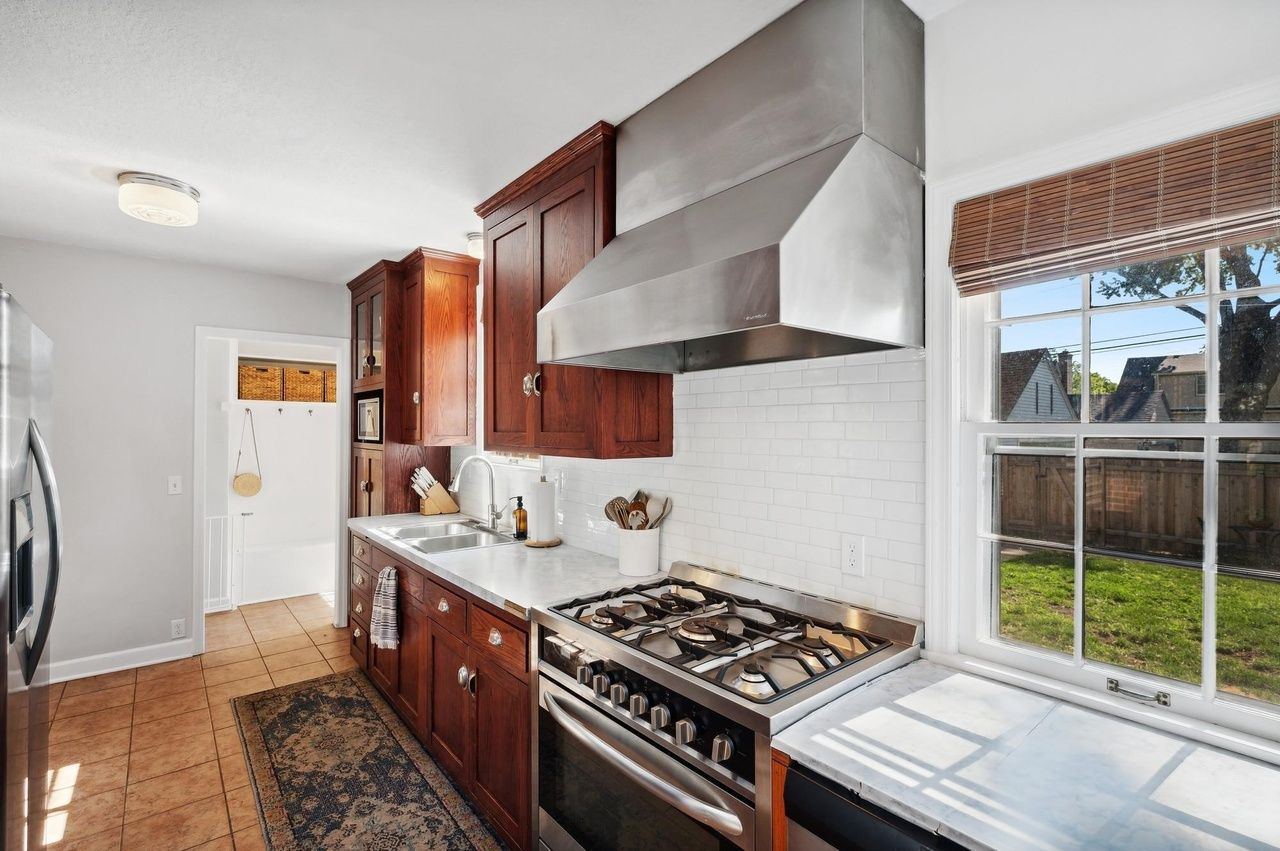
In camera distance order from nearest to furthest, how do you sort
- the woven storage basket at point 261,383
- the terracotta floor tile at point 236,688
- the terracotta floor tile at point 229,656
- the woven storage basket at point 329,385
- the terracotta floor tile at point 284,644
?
the terracotta floor tile at point 236,688
the terracotta floor tile at point 229,656
the terracotta floor tile at point 284,644
the woven storage basket at point 261,383
the woven storage basket at point 329,385

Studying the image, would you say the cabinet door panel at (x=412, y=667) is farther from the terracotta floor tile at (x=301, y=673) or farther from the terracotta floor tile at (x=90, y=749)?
the terracotta floor tile at (x=90, y=749)

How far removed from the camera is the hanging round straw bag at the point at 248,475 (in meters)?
5.21

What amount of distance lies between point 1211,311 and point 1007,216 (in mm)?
449

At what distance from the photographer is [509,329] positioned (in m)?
2.57

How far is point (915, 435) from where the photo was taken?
164cm

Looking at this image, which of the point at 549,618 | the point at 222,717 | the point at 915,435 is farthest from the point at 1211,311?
the point at 222,717

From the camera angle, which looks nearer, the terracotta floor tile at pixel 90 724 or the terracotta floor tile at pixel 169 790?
the terracotta floor tile at pixel 169 790

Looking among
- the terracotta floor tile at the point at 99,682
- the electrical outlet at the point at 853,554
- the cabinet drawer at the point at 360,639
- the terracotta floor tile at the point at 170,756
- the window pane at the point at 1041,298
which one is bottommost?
the terracotta floor tile at the point at 170,756

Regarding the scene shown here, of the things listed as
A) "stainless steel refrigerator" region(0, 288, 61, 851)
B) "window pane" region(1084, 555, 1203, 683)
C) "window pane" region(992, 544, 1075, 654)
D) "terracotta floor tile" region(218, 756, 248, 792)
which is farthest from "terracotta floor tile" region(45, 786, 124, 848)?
"window pane" region(1084, 555, 1203, 683)

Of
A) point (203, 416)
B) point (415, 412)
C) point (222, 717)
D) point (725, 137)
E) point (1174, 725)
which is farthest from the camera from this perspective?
point (203, 416)

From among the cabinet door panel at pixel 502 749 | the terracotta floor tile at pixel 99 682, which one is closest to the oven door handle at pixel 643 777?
the cabinet door panel at pixel 502 749

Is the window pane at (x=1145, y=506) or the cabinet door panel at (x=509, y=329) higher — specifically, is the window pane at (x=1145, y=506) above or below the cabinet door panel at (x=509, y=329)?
below

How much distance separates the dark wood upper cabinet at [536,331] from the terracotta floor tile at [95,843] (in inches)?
77.4

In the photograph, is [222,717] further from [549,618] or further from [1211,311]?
[1211,311]
